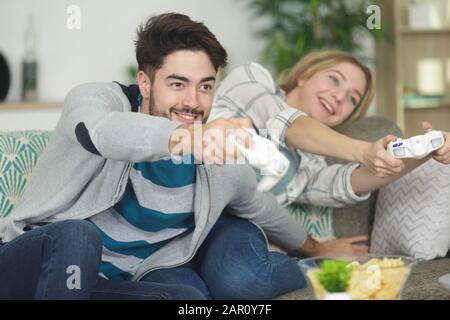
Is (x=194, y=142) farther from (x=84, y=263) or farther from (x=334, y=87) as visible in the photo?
(x=334, y=87)

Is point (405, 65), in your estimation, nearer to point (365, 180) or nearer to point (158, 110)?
point (365, 180)

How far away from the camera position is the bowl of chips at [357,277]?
2.77ft

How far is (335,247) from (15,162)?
706mm

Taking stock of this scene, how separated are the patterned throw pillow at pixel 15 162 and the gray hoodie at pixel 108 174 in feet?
0.62

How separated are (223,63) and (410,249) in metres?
0.67

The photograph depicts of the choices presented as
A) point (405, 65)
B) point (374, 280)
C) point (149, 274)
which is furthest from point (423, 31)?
point (374, 280)

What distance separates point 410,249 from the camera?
4.95 ft

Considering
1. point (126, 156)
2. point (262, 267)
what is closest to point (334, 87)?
point (262, 267)

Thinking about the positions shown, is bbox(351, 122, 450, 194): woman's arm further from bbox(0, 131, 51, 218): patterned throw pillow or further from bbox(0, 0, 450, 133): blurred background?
bbox(0, 0, 450, 133): blurred background

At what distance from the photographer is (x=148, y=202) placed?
1182 mm

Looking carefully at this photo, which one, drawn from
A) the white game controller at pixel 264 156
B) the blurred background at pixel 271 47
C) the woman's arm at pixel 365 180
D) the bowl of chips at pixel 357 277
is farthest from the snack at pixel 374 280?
the blurred background at pixel 271 47

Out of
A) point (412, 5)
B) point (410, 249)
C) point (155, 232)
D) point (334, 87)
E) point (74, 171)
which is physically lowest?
point (410, 249)

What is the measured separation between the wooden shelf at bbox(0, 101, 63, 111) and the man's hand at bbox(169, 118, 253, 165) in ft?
8.15

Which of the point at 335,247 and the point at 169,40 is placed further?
the point at 335,247
